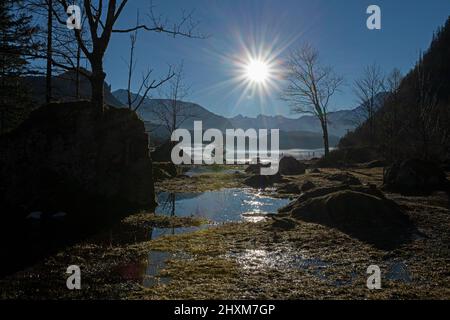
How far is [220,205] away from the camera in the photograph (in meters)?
16.9

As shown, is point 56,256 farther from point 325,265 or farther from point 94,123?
point 94,123

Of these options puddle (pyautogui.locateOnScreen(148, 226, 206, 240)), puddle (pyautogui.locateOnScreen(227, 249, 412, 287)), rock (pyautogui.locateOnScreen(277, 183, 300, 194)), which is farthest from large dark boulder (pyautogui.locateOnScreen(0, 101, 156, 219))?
rock (pyautogui.locateOnScreen(277, 183, 300, 194))

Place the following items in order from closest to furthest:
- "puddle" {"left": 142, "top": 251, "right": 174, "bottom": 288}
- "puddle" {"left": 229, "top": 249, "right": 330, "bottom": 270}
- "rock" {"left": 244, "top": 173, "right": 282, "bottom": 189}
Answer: "puddle" {"left": 142, "top": 251, "right": 174, "bottom": 288}
"puddle" {"left": 229, "top": 249, "right": 330, "bottom": 270}
"rock" {"left": 244, "top": 173, "right": 282, "bottom": 189}

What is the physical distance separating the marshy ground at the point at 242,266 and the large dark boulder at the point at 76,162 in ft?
10.9

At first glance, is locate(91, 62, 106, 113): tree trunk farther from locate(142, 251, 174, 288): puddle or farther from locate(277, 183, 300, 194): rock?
Result: locate(277, 183, 300, 194): rock

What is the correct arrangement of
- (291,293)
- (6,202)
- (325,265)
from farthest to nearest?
(6,202)
(325,265)
(291,293)

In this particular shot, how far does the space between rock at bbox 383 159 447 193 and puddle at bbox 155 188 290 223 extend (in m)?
7.44

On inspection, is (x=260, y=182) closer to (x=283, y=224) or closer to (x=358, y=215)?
(x=358, y=215)

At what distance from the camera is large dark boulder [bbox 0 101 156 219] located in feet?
Answer: 42.6

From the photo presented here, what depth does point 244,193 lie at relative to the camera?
2153 cm

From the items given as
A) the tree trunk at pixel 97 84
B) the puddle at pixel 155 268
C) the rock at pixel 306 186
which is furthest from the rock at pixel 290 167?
the puddle at pixel 155 268

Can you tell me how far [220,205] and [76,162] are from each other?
705 centimetres

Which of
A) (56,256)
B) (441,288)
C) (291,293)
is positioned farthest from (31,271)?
(441,288)
